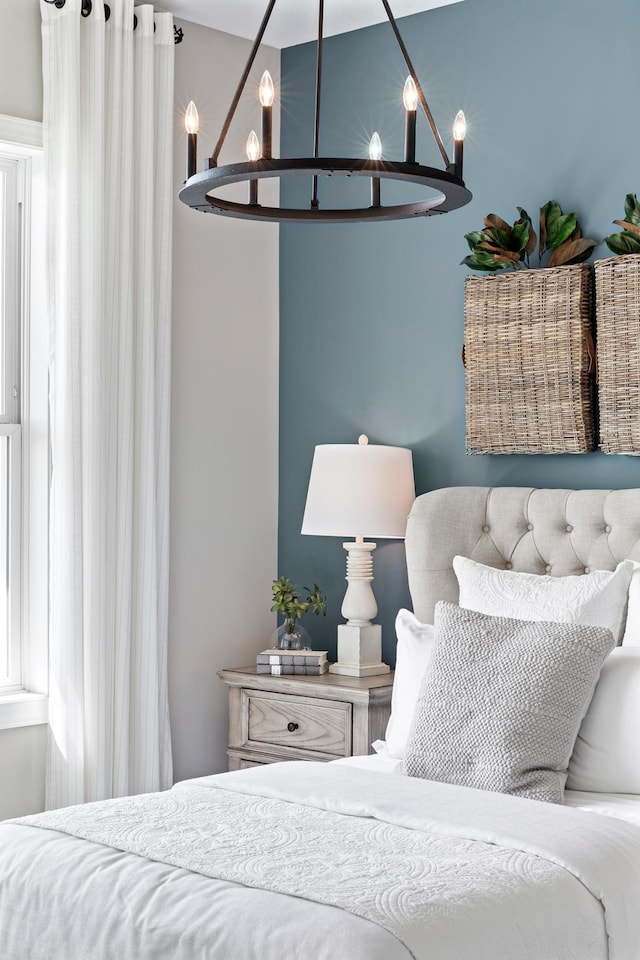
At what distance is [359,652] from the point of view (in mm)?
3855

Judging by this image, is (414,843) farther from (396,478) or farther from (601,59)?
(601,59)

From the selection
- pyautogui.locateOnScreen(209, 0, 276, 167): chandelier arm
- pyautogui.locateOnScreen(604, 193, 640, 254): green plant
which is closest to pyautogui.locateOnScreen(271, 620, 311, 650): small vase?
pyautogui.locateOnScreen(604, 193, 640, 254): green plant

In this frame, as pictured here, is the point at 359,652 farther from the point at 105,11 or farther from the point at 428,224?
the point at 105,11

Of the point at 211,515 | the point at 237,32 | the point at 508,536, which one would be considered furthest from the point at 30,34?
the point at 508,536

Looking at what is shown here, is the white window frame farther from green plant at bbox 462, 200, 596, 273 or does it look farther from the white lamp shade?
green plant at bbox 462, 200, 596, 273

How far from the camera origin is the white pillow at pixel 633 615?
3010 millimetres

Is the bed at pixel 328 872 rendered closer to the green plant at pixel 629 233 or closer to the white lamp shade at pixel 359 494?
the white lamp shade at pixel 359 494

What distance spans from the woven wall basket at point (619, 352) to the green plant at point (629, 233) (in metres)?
0.03

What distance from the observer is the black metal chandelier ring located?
6.65ft

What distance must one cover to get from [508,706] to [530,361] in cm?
123

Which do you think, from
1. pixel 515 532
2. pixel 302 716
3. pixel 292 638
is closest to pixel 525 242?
pixel 515 532

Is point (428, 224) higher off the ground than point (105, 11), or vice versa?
point (105, 11)

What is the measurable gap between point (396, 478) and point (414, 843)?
173 cm

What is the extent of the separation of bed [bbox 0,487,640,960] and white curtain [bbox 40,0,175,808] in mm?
958
